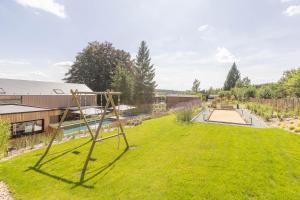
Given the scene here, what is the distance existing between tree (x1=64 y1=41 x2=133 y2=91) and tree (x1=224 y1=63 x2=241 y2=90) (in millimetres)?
34465

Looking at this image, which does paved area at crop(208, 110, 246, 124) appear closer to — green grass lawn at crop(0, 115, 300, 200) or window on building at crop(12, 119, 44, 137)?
green grass lawn at crop(0, 115, 300, 200)

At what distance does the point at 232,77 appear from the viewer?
47.9 m

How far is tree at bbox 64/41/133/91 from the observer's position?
28734 millimetres

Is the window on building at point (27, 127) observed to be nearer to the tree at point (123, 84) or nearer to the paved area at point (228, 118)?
the paved area at point (228, 118)

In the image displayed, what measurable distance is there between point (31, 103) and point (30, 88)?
7.72 feet

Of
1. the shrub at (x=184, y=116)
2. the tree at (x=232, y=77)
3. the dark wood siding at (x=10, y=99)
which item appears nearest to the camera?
the shrub at (x=184, y=116)

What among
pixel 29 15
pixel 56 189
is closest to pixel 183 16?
pixel 29 15

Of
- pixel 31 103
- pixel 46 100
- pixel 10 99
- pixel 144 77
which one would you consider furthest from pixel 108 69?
pixel 10 99

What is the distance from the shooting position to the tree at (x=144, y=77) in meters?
28.1

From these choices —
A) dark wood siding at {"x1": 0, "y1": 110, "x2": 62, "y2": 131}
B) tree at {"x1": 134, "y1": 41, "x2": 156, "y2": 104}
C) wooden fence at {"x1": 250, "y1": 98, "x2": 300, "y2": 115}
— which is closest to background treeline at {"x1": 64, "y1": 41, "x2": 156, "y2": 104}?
tree at {"x1": 134, "y1": 41, "x2": 156, "y2": 104}

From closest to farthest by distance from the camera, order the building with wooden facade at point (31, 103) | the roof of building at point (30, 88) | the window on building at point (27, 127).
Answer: the window on building at point (27, 127), the building with wooden facade at point (31, 103), the roof of building at point (30, 88)

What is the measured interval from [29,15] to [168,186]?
1330cm

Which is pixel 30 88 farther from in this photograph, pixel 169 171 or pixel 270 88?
pixel 270 88

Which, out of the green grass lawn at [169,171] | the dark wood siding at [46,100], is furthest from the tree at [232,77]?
the green grass lawn at [169,171]
